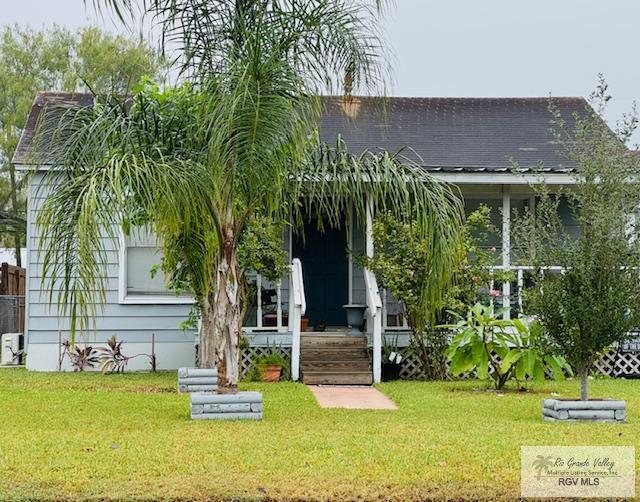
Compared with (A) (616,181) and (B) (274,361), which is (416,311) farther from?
(A) (616,181)

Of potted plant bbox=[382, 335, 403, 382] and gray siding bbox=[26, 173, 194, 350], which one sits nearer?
potted plant bbox=[382, 335, 403, 382]

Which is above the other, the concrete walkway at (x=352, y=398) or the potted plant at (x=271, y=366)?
the potted plant at (x=271, y=366)

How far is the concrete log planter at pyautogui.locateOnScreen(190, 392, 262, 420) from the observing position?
877 centimetres

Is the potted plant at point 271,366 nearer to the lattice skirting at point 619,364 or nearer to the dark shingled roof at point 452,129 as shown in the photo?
the dark shingled roof at point 452,129

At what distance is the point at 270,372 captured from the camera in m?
13.1

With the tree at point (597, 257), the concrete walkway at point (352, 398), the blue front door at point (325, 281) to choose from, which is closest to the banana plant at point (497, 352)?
the concrete walkway at point (352, 398)

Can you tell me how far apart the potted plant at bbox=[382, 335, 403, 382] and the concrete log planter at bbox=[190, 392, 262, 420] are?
4.94 meters

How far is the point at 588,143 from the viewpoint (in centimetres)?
903

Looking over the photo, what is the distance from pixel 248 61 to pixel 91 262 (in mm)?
2393

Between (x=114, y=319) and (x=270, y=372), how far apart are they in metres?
3.43

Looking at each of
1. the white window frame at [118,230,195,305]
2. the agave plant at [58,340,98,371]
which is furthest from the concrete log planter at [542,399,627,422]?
the agave plant at [58,340,98,371]

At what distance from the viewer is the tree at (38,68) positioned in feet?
96.6

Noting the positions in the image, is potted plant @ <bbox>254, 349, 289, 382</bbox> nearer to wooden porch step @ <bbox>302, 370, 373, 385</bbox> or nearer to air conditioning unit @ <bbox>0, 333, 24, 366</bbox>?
wooden porch step @ <bbox>302, 370, 373, 385</bbox>

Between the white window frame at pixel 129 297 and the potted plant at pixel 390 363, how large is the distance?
11.3 feet
